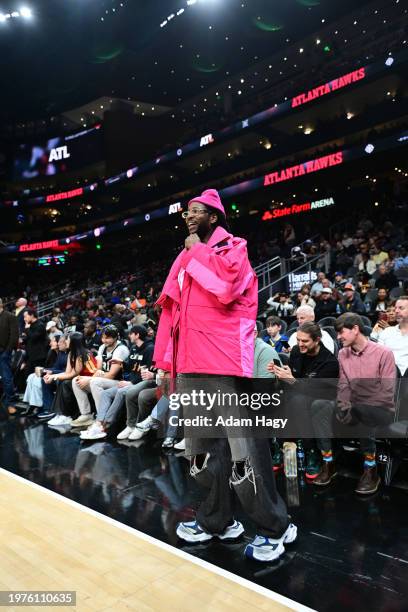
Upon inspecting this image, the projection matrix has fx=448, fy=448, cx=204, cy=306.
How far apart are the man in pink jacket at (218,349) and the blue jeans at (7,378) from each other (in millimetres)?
5460

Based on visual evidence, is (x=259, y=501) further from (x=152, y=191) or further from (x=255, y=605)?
(x=152, y=191)

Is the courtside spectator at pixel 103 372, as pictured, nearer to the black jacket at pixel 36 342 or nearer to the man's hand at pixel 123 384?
the man's hand at pixel 123 384

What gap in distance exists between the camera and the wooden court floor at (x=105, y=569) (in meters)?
1.97

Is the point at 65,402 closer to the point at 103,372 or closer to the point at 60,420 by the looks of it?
the point at 60,420

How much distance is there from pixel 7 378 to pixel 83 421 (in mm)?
2219

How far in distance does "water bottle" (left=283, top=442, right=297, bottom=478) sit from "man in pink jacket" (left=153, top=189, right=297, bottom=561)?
107cm

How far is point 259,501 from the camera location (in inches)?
89.7

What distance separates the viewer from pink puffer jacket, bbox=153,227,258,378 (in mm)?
2135

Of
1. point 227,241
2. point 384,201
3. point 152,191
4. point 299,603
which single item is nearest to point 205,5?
point 152,191

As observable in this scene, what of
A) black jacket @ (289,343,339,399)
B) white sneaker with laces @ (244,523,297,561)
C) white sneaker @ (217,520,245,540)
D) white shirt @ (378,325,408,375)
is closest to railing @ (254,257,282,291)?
white shirt @ (378,325,408,375)

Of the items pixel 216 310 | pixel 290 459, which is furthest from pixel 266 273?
pixel 216 310

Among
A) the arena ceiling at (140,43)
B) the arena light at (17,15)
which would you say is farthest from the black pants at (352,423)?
the arena light at (17,15)

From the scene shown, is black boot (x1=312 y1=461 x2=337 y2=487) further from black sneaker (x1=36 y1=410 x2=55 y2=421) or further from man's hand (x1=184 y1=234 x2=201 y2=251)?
black sneaker (x1=36 y1=410 x2=55 y2=421)

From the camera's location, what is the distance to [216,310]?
2.22 m
